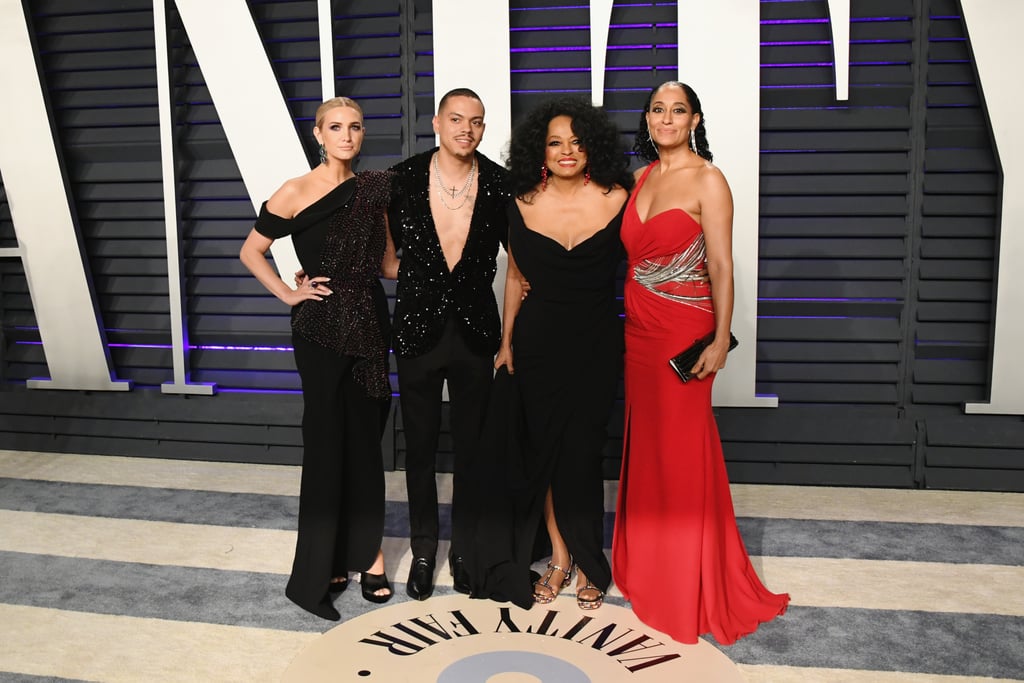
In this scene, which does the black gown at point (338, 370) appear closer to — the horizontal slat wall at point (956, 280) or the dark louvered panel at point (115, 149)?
the dark louvered panel at point (115, 149)

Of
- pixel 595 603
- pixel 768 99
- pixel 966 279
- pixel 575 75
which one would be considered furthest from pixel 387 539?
pixel 966 279

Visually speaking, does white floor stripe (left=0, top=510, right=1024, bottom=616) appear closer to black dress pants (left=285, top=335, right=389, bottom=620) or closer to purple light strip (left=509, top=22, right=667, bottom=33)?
black dress pants (left=285, top=335, right=389, bottom=620)

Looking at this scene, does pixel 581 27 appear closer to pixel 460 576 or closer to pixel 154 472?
pixel 460 576

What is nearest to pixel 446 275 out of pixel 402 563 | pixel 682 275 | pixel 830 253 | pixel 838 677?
pixel 682 275

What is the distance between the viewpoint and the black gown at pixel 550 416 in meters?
3.00

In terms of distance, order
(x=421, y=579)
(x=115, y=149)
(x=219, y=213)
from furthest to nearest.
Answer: (x=115, y=149) → (x=219, y=213) → (x=421, y=579)

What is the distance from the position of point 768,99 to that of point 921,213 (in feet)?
3.04

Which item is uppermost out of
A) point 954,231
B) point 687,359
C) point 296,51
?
point 296,51

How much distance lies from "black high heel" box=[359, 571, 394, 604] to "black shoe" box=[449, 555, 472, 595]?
23cm

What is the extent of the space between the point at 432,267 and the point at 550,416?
65 cm

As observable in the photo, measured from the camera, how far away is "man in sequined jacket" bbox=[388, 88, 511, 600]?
3.08 metres

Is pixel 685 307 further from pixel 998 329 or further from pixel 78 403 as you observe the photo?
pixel 78 403

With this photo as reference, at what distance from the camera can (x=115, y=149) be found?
5047mm

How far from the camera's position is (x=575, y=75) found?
4566mm
